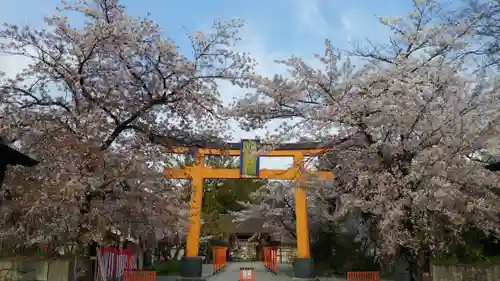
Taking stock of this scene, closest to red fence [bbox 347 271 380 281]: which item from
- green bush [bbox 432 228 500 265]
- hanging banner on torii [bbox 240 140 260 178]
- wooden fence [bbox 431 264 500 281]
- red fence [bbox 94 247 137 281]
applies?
hanging banner on torii [bbox 240 140 260 178]

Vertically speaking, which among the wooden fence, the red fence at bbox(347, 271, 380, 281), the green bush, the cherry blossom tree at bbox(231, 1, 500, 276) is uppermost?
the cherry blossom tree at bbox(231, 1, 500, 276)

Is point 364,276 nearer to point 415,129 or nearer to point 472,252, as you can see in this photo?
point 472,252

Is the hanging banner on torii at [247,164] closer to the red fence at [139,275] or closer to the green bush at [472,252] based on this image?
the red fence at [139,275]

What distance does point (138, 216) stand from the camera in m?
10.3

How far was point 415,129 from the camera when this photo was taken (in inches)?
340

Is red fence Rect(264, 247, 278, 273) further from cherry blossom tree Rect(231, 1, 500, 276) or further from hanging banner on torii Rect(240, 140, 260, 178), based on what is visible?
cherry blossom tree Rect(231, 1, 500, 276)

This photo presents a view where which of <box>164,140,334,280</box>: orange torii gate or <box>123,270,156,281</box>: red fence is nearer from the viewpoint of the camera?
<box>123,270,156,281</box>: red fence

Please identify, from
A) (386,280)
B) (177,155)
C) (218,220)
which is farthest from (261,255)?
(177,155)

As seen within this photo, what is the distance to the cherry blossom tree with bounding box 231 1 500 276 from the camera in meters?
8.30

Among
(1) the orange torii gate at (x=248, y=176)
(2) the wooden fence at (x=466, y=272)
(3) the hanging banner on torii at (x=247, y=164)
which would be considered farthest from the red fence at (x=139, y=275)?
(2) the wooden fence at (x=466, y=272)

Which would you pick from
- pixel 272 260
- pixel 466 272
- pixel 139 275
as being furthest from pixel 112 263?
pixel 272 260

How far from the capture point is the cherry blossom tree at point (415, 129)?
8.30 meters

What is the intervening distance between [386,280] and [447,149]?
41.0 ft

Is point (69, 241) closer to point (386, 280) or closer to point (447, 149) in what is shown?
point (447, 149)
